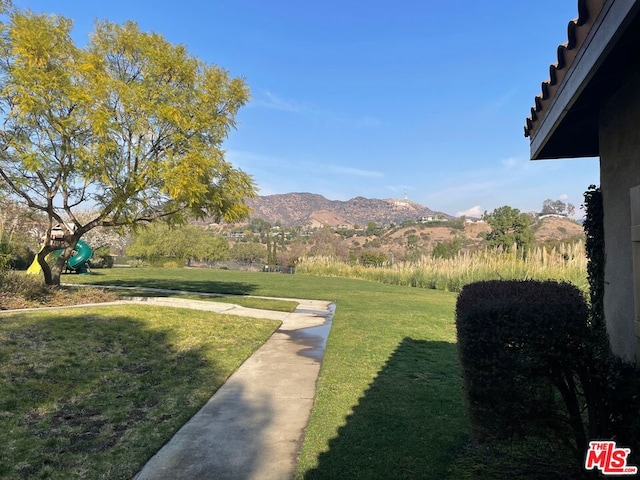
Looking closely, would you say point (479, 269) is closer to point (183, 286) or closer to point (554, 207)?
point (183, 286)

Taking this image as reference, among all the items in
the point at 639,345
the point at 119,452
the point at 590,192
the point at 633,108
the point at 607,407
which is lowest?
the point at 119,452

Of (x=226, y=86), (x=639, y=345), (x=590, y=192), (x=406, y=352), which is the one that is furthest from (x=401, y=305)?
(x=639, y=345)

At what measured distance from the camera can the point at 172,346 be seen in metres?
7.33

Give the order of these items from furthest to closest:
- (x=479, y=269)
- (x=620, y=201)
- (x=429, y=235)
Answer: (x=429, y=235), (x=479, y=269), (x=620, y=201)

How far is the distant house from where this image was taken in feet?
7.69

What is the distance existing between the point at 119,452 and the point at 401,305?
12172mm

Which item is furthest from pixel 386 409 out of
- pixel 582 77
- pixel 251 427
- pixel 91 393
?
pixel 582 77

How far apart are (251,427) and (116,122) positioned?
29.5 ft

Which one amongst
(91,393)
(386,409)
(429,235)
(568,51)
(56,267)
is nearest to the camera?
(568,51)

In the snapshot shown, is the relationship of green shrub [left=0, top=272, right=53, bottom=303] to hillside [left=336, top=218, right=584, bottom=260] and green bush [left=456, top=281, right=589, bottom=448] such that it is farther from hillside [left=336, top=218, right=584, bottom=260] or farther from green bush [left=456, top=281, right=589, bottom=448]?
hillside [left=336, top=218, right=584, bottom=260]

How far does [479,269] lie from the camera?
2092 cm

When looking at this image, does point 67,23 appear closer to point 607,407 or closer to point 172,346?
point 172,346

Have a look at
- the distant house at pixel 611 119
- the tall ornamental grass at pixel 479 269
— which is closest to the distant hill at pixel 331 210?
the tall ornamental grass at pixel 479 269

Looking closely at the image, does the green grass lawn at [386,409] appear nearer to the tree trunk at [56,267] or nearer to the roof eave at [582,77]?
the roof eave at [582,77]
